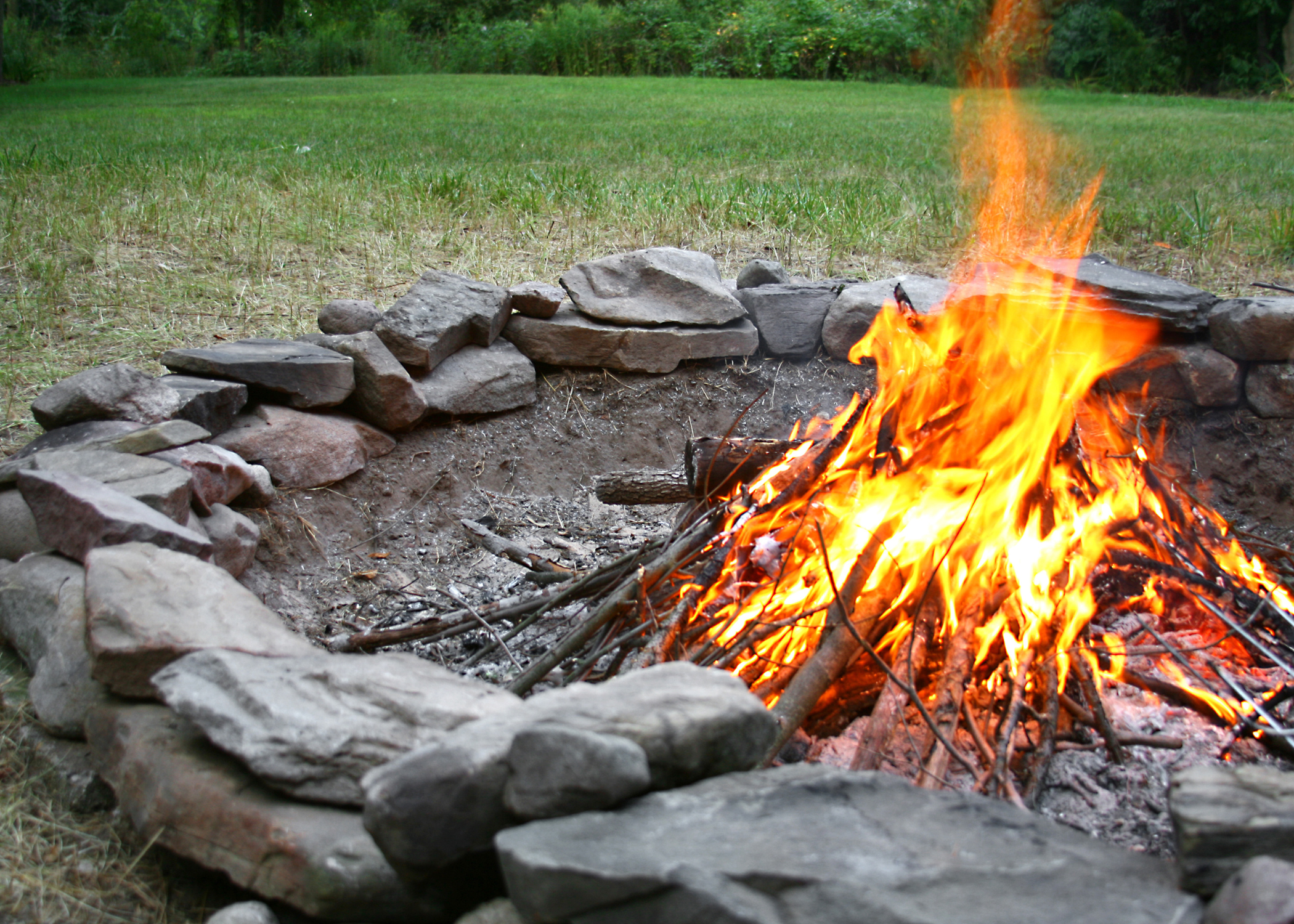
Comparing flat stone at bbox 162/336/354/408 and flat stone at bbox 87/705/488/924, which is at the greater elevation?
flat stone at bbox 162/336/354/408

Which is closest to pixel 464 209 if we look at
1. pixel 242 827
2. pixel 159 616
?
pixel 159 616

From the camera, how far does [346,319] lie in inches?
142

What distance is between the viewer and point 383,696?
5.49 ft

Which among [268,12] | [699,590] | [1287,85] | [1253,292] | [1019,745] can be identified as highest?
[268,12]

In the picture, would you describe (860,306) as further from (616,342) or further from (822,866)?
(822,866)

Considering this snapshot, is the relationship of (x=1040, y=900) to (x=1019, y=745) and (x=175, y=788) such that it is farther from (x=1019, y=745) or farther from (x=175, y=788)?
(x=175, y=788)

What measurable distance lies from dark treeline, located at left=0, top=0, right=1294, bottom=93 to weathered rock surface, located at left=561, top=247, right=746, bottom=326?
8938mm

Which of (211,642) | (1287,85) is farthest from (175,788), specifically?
(1287,85)

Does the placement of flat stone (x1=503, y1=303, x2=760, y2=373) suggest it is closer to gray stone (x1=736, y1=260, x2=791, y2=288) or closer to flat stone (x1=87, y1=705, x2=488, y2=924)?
gray stone (x1=736, y1=260, x2=791, y2=288)

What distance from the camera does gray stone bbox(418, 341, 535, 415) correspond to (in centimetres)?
351

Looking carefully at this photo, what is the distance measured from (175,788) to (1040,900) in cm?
134

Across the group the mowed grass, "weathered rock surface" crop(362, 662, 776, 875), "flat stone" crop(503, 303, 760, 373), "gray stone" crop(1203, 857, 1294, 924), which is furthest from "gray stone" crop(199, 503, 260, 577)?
"gray stone" crop(1203, 857, 1294, 924)

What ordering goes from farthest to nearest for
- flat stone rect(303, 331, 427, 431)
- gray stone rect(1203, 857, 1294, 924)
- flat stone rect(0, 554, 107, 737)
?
flat stone rect(303, 331, 427, 431) < flat stone rect(0, 554, 107, 737) < gray stone rect(1203, 857, 1294, 924)

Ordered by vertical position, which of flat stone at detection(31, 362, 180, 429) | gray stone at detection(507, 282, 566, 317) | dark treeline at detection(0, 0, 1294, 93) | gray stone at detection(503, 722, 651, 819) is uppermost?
dark treeline at detection(0, 0, 1294, 93)
